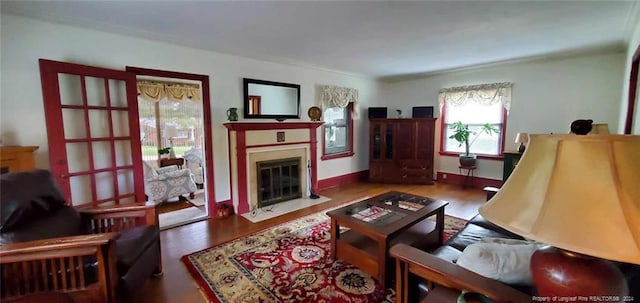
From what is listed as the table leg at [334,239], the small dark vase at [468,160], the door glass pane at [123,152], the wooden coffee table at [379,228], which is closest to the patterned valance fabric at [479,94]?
the small dark vase at [468,160]

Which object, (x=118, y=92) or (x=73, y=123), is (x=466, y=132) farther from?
(x=73, y=123)

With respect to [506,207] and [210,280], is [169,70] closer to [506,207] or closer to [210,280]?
[210,280]

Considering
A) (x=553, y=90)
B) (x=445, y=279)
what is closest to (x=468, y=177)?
(x=553, y=90)

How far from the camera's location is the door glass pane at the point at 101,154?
9.06 ft

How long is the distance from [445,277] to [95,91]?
3.43 m

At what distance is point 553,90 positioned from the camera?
13.7ft

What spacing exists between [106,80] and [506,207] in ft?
11.3

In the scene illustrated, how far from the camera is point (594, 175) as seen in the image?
710 millimetres

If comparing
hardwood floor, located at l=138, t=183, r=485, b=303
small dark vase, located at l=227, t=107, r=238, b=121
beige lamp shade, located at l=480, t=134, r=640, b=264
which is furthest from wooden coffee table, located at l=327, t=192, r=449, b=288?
small dark vase, located at l=227, t=107, r=238, b=121

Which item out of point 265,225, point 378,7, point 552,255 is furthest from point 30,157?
point 552,255

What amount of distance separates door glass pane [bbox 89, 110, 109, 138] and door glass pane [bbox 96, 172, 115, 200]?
1.35ft

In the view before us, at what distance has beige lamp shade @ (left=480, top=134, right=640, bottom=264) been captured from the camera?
0.66 meters

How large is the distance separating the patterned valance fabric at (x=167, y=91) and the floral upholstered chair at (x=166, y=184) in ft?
5.32

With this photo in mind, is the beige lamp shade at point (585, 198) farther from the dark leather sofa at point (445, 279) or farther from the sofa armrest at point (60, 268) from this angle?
the sofa armrest at point (60, 268)
